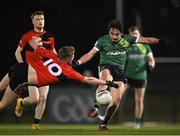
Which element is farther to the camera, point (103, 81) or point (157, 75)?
point (157, 75)

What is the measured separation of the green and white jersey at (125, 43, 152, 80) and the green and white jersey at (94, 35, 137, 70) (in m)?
3.37

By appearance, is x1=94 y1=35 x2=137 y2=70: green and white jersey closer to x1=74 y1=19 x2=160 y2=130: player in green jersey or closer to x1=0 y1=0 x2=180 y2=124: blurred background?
x1=74 y1=19 x2=160 y2=130: player in green jersey

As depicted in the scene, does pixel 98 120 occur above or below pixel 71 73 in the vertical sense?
below

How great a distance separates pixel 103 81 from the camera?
1543cm

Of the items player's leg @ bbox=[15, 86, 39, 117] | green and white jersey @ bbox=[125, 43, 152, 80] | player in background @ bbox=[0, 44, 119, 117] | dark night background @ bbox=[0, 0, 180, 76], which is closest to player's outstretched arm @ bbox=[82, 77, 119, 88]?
player in background @ bbox=[0, 44, 119, 117]

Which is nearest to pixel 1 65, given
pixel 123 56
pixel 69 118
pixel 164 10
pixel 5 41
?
pixel 5 41

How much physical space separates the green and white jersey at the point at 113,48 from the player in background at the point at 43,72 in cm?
110

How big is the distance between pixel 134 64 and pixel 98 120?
3096 mm

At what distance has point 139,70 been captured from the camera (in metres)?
20.3

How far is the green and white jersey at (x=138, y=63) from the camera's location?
20234 millimetres

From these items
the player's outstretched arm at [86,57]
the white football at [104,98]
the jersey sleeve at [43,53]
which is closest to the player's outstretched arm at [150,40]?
the player's outstretched arm at [86,57]

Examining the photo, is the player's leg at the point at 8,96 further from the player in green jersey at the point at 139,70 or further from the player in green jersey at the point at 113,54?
the player in green jersey at the point at 139,70

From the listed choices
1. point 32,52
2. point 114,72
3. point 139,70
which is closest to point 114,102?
point 114,72

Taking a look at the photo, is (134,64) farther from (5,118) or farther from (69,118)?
(5,118)
